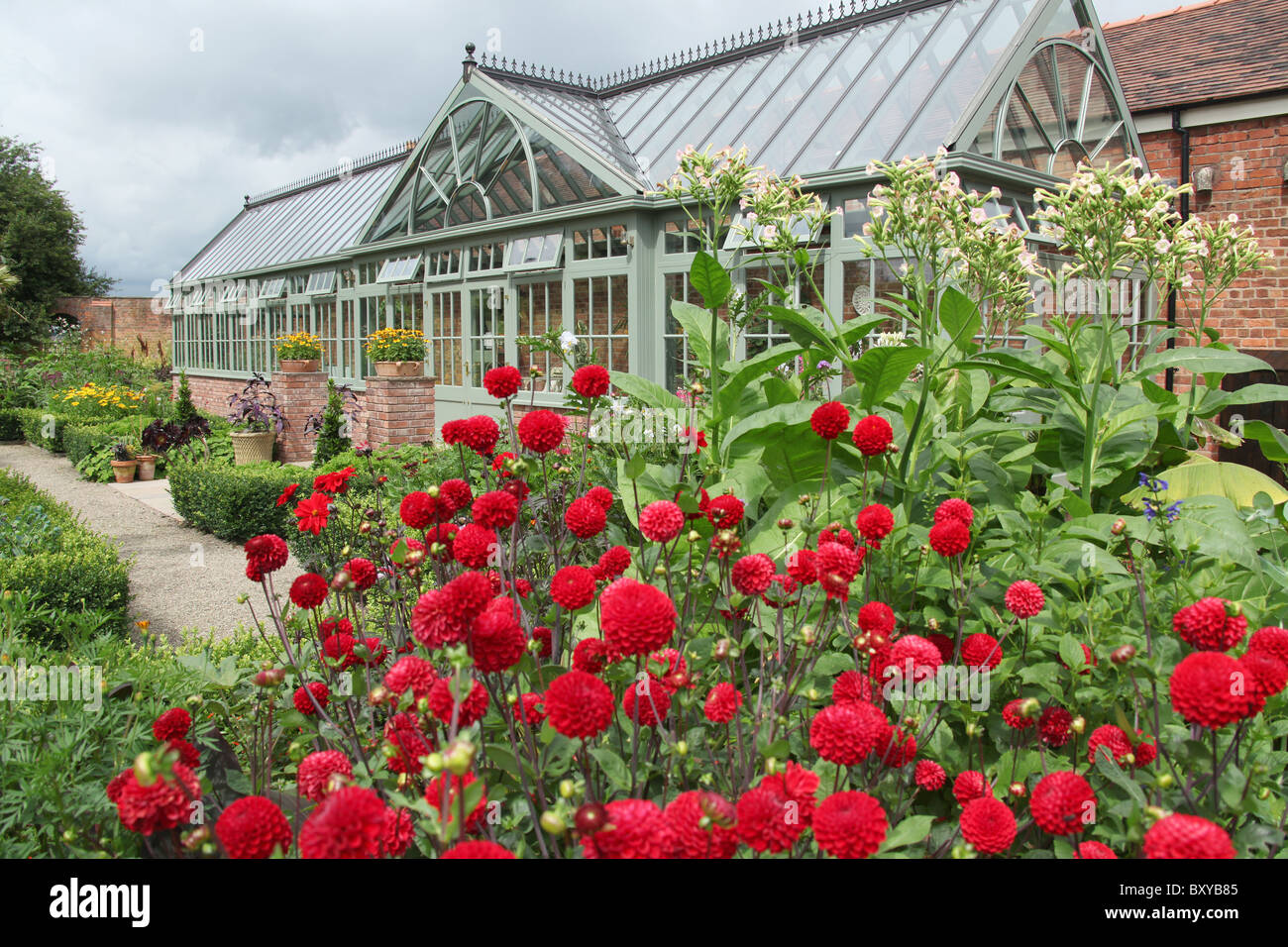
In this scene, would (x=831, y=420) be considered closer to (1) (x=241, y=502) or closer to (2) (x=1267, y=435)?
(2) (x=1267, y=435)

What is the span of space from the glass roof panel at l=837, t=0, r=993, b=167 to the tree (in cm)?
2728

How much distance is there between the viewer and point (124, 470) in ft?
33.2

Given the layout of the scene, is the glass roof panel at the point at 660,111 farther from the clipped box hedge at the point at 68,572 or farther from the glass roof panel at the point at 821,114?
the clipped box hedge at the point at 68,572

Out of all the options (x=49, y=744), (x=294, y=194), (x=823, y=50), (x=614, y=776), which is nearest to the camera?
(x=614, y=776)

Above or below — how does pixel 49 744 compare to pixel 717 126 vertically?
below

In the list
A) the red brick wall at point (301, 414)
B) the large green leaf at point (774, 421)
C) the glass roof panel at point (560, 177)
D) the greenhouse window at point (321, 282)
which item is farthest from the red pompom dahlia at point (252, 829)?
the greenhouse window at point (321, 282)

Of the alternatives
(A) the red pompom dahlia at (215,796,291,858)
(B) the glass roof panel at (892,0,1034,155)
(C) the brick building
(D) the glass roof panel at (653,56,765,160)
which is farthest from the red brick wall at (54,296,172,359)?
(A) the red pompom dahlia at (215,796,291,858)

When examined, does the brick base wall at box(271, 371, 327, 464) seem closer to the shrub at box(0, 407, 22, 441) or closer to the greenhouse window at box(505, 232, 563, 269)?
the greenhouse window at box(505, 232, 563, 269)

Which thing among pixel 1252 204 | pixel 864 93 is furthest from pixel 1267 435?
pixel 1252 204

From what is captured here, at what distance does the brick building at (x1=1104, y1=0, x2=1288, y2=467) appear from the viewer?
27.5ft
